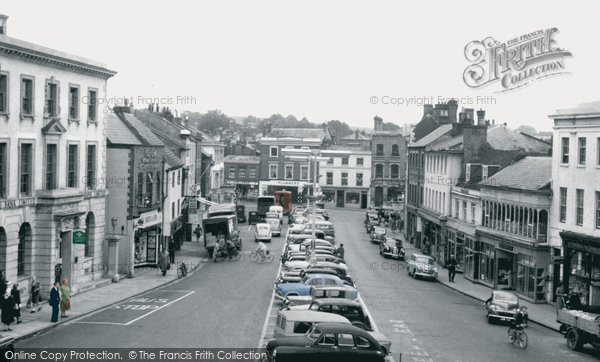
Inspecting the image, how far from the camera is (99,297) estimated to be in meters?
36.9

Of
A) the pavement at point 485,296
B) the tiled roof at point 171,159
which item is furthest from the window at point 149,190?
the pavement at point 485,296

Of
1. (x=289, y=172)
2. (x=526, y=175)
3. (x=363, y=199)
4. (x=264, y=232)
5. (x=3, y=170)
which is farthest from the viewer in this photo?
(x=363, y=199)

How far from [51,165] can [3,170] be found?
464 centimetres

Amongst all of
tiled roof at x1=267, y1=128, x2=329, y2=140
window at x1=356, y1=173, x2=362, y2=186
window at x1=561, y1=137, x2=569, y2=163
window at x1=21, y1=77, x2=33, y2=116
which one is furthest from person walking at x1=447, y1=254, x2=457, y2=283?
tiled roof at x1=267, y1=128, x2=329, y2=140

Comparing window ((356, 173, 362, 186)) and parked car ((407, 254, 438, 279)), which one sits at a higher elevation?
window ((356, 173, 362, 186))

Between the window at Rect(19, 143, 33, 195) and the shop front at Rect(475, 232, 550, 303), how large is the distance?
92.0 feet

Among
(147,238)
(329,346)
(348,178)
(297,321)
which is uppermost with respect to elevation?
(348,178)

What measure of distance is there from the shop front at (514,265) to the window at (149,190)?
75.6 feet

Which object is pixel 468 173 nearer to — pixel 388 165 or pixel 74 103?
pixel 74 103

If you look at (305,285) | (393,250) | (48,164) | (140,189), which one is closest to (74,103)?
(48,164)

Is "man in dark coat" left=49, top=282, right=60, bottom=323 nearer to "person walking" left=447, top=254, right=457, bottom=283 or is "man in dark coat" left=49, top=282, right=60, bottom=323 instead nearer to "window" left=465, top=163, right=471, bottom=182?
"person walking" left=447, top=254, right=457, bottom=283

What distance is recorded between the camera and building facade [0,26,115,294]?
107 feet

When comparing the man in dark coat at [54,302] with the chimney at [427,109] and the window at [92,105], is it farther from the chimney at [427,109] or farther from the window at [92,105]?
the chimney at [427,109]

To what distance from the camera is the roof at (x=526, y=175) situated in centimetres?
4551
